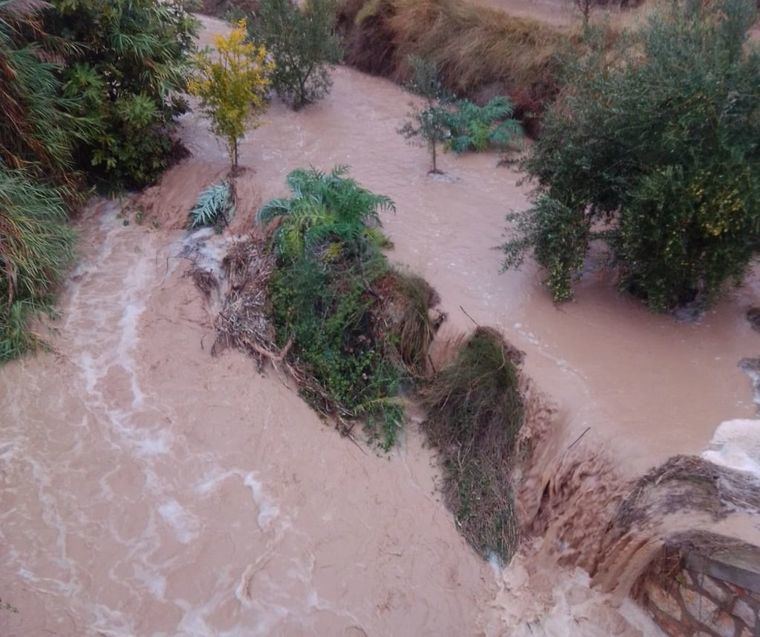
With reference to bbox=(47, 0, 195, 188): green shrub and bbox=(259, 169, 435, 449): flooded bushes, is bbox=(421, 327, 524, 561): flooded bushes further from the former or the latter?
bbox=(47, 0, 195, 188): green shrub

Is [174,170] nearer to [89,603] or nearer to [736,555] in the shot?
[89,603]

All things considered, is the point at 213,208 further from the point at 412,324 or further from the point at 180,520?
the point at 180,520

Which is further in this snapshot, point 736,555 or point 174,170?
point 174,170

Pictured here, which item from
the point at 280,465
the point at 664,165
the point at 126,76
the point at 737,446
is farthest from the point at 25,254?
the point at 737,446

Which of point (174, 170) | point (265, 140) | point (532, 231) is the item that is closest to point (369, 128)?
point (265, 140)

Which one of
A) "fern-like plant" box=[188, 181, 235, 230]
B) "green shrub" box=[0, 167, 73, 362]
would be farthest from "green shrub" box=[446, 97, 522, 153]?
"green shrub" box=[0, 167, 73, 362]

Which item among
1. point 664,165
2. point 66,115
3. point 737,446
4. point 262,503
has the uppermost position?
point 664,165
